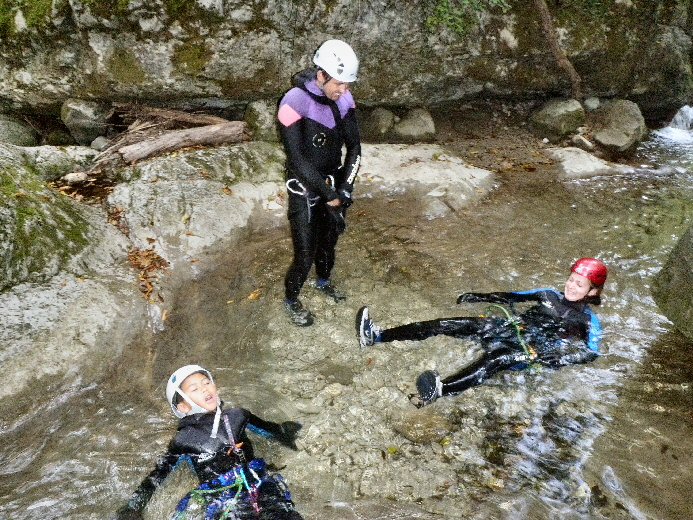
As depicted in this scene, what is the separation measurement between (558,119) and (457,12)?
2995mm

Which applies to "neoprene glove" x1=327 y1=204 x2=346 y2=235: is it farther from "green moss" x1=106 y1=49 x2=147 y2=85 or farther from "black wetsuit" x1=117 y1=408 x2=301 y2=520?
"green moss" x1=106 y1=49 x2=147 y2=85

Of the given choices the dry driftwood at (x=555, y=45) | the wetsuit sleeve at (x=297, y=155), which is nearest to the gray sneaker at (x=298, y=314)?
the wetsuit sleeve at (x=297, y=155)

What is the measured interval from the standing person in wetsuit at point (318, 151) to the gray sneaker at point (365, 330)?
771 mm

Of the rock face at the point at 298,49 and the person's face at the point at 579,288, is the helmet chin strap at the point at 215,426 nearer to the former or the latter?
the person's face at the point at 579,288

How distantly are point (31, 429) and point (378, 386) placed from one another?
316 centimetres

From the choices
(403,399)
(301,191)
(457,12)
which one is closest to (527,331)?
(403,399)

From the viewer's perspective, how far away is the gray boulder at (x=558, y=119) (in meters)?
10.0

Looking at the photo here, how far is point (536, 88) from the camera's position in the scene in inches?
394

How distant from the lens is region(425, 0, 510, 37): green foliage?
8.76 metres

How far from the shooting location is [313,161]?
5.17 m

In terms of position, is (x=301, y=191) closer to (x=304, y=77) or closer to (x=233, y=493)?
(x=304, y=77)

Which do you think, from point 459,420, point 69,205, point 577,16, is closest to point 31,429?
point 69,205

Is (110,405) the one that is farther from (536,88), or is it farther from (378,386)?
(536,88)

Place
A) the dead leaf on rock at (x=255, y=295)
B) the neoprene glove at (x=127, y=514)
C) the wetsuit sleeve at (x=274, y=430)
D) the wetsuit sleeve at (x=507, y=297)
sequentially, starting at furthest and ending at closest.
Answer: the dead leaf on rock at (x=255, y=295) → the wetsuit sleeve at (x=507, y=297) → the wetsuit sleeve at (x=274, y=430) → the neoprene glove at (x=127, y=514)
